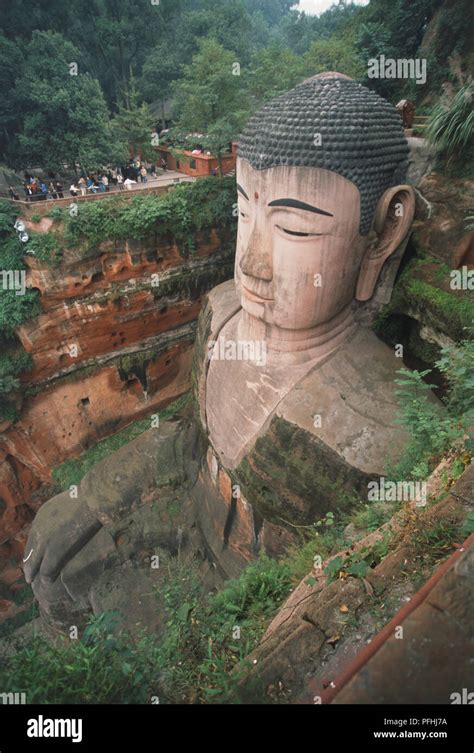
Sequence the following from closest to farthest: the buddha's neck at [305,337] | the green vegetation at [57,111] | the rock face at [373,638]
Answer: the rock face at [373,638] < the buddha's neck at [305,337] < the green vegetation at [57,111]

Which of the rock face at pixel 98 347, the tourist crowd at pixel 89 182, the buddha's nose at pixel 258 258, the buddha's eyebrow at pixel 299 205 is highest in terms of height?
the tourist crowd at pixel 89 182

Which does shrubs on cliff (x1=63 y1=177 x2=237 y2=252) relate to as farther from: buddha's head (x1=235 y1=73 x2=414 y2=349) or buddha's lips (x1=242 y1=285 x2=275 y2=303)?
buddha's lips (x1=242 y1=285 x2=275 y2=303)

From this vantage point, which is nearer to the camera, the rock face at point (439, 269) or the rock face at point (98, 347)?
the rock face at point (439, 269)

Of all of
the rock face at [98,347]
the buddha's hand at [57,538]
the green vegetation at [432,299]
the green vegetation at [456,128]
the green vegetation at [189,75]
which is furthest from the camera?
the rock face at [98,347]

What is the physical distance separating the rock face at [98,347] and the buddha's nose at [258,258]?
551 cm

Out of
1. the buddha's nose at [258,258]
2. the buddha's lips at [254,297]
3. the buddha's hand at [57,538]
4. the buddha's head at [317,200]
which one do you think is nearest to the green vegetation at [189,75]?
the buddha's head at [317,200]

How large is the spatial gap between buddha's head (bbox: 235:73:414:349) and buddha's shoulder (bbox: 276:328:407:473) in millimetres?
546

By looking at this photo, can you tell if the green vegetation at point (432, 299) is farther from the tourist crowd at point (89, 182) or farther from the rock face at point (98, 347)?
the tourist crowd at point (89, 182)

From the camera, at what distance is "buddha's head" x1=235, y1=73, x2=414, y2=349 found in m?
4.76

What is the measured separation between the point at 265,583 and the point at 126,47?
21.3 m

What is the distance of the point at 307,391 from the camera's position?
5.39 metres

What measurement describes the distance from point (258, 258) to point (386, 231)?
1.61 meters

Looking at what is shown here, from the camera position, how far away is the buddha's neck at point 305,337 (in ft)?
18.3
